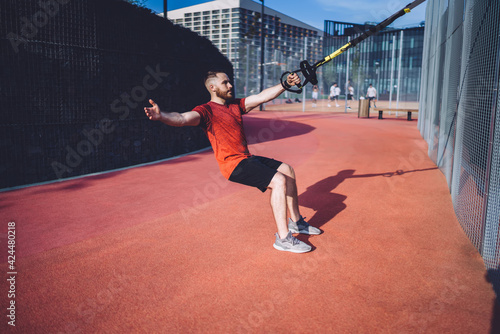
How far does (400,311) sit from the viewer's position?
9.08 ft

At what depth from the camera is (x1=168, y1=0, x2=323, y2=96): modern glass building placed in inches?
1267

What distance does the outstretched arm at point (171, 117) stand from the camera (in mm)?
3277

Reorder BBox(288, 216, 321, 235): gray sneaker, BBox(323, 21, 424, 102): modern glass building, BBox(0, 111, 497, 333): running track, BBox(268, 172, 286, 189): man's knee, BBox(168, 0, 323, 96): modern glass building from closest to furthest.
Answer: BBox(0, 111, 497, 333): running track
BBox(268, 172, 286, 189): man's knee
BBox(288, 216, 321, 235): gray sneaker
BBox(168, 0, 323, 96): modern glass building
BBox(323, 21, 424, 102): modern glass building

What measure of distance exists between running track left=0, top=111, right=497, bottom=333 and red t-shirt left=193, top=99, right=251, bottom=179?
3.33 feet

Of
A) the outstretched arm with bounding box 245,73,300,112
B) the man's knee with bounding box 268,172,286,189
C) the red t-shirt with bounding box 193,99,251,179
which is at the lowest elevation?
the man's knee with bounding box 268,172,286,189

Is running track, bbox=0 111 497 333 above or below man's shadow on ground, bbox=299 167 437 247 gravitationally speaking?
below

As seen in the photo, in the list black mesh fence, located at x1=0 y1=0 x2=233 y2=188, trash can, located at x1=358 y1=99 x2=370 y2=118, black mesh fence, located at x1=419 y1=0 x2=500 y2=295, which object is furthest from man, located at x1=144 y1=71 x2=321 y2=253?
trash can, located at x1=358 y1=99 x2=370 y2=118

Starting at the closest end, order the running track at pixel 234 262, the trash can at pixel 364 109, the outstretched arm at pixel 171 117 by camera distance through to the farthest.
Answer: the running track at pixel 234 262, the outstretched arm at pixel 171 117, the trash can at pixel 364 109

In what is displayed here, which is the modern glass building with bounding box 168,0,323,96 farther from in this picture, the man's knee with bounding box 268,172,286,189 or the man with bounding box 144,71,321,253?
the man's knee with bounding box 268,172,286,189

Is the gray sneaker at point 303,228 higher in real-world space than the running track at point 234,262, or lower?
higher

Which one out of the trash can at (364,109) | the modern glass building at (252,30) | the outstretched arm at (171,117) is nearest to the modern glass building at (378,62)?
the modern glass building at (252,30)

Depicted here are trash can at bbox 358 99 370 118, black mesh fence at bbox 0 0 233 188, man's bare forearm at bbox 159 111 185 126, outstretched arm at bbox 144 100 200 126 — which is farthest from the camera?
trash can at bbox 358 99 370 118

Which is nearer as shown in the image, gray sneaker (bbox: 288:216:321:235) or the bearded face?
the bearded face

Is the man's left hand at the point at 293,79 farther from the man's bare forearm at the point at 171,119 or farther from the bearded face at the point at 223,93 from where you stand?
the man's bare forearm at the point at 171,119
